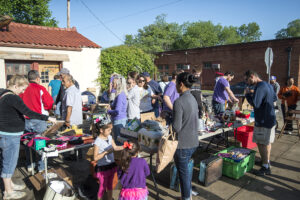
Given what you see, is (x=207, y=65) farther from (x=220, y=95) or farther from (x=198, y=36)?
(x=198, y=36)

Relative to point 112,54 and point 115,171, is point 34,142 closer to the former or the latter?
point 115,171

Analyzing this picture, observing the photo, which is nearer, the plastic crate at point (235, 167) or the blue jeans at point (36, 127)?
the plastic crate at point (235, 167)

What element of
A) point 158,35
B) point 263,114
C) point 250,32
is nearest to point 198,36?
point 158,35

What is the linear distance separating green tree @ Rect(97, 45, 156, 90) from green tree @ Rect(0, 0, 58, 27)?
511 inches

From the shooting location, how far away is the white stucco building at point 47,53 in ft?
32.2

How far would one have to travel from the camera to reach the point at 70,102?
4.26 m

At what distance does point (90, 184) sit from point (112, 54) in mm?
10819

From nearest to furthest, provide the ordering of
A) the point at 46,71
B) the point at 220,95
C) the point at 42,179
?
the point at 42,179 < the point at 220,95 < the point at 46,71

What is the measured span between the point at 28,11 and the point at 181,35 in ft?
140

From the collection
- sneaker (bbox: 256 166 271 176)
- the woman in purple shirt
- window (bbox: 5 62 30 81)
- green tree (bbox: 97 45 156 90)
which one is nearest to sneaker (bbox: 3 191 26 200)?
the woman in purple shirt

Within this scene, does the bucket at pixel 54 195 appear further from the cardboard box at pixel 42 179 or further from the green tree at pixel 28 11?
the green tree at pixel 28 11

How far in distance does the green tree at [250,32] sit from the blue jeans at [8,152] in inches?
2940

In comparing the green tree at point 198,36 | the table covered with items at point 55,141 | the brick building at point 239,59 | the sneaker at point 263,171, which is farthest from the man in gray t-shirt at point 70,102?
the green tree at point 198,36

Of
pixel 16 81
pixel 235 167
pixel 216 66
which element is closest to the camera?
pixel 16 81
